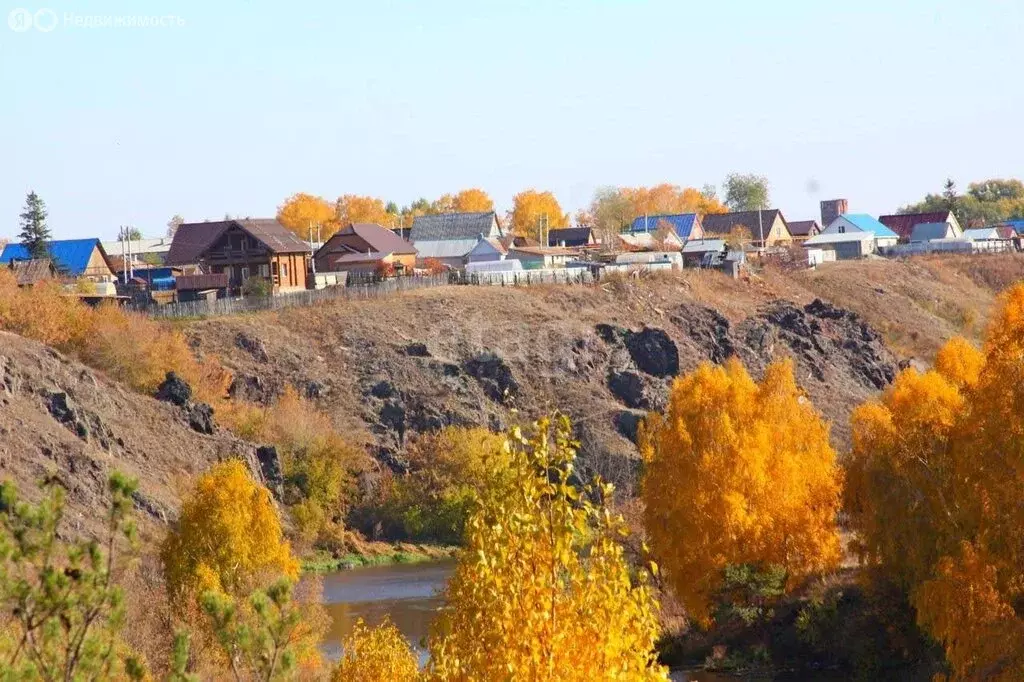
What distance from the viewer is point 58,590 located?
15438mm

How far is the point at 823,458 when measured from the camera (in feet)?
167

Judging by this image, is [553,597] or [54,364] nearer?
[553,597]

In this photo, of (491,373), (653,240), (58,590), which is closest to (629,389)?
(491,373)

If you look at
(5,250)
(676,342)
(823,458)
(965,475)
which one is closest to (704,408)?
(823,458)

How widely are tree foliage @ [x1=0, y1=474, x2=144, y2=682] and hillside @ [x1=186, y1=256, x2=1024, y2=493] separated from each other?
64125 mm

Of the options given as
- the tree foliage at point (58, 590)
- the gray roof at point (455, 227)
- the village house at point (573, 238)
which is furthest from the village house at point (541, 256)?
the tree foliage at point (58, 590)

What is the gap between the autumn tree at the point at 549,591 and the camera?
16.5m

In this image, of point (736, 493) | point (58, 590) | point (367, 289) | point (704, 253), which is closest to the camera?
point (58, 590)

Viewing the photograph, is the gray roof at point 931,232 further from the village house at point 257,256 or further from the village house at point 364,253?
the village house at point 257,256

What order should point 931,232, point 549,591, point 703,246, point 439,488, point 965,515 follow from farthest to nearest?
1. point 931,232
2. point 703,246
3. point 439,488
4. point 965,515
5. point 549,591

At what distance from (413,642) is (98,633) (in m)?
34.1

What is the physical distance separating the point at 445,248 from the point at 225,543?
8272 cm

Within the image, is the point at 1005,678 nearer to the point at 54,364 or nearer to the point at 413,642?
the point at 413,642

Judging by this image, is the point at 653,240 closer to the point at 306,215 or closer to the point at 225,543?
the point at 306,215
